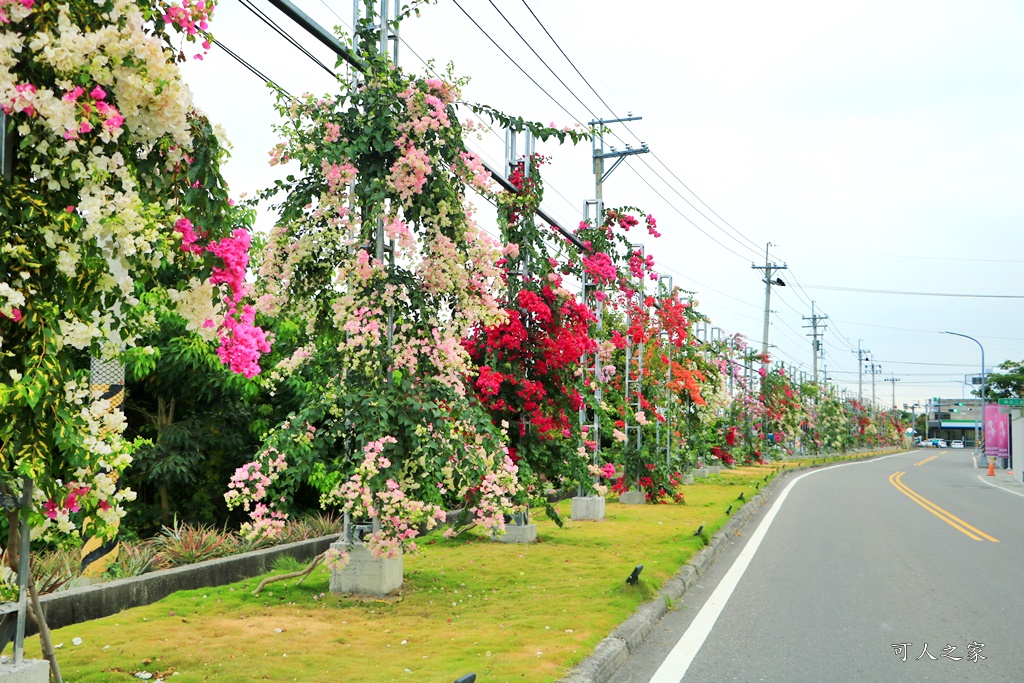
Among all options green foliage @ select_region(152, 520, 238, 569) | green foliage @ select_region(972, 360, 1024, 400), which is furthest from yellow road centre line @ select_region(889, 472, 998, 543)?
green foliage @ select_region(972, 360, 1024, 400)

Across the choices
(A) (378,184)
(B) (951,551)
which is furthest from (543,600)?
(B) (951,551)

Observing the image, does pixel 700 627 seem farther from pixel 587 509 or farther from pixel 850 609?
pixel 587 509

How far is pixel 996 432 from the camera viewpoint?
48469mm

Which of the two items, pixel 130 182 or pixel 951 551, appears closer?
pixel 130 182

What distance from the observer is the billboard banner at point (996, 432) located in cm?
4662

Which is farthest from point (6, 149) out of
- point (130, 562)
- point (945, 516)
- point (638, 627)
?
point (945, 516)

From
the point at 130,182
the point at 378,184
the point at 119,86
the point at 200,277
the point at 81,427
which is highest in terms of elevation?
the point at 378,184

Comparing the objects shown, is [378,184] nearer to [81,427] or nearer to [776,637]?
[81,427]

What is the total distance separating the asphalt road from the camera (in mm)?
6531

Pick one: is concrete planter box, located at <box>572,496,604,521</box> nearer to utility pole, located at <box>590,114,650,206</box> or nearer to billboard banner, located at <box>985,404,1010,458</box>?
utility pole, located at <box>590,114,650,206</box>

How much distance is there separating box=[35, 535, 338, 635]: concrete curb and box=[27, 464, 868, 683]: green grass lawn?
186mm

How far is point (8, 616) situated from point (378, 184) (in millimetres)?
4988

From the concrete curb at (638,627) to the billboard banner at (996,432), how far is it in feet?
130

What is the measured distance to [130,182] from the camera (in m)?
3.86
